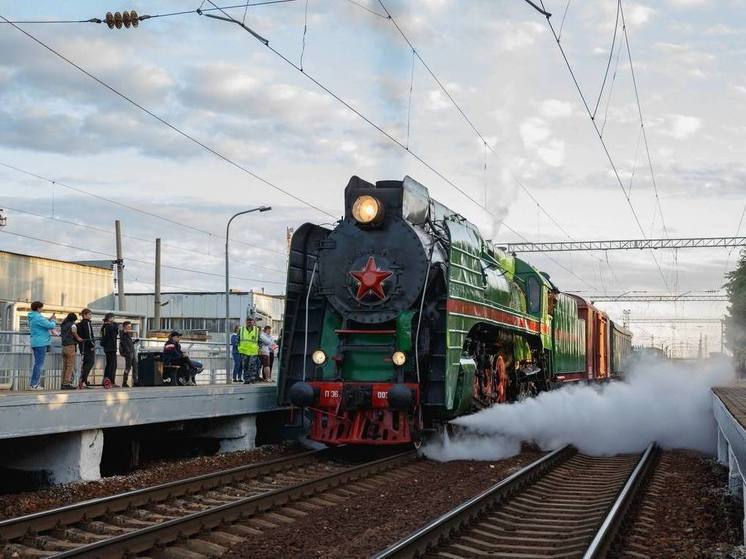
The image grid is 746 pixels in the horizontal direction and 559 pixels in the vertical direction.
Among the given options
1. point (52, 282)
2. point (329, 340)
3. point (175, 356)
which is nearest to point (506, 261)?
point (329, 340)

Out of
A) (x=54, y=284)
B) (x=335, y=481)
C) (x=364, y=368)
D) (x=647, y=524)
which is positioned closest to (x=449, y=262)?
(x=364, y=368)

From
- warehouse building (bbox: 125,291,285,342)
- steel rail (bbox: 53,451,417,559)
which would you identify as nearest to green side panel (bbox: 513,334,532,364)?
steel rail (bbox: 53,451,417,559)

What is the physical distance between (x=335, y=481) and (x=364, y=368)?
2.59 meters

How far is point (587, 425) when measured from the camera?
16469mm

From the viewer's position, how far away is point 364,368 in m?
12.7

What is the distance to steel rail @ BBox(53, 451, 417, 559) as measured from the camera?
6.64 meters

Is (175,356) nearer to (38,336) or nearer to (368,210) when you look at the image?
(38,336)

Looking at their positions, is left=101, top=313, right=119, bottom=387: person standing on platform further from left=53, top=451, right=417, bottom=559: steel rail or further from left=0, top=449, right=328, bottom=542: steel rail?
left=53, top=451, right=417, bottom=559: steel rail

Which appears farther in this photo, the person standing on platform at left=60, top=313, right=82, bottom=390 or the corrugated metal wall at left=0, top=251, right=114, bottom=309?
the corrugated metal wall at left=0, top=251, right=114, bottom=309

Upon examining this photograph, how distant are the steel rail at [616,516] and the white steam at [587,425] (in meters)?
2.85

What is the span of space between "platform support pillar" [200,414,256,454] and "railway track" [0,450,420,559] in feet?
8.04

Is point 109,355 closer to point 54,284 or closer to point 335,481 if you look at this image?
point 335,481

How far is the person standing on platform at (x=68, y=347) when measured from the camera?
13867mm

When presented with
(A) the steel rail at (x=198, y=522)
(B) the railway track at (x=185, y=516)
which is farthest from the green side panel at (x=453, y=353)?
(A) the steel rail at (x=198, y=522)
